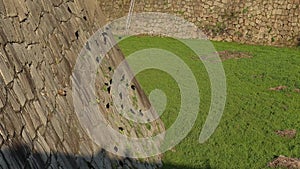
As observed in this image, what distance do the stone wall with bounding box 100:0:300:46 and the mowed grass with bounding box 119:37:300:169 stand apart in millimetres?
3622

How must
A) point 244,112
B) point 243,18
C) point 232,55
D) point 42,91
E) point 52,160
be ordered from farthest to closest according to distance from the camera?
point 243,18 < point 232,55 < point 244,112 < point 42,91 < point 52,160

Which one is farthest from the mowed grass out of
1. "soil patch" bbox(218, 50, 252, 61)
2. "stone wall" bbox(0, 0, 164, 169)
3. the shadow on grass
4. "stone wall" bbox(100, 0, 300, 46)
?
"stone wall" bbox(100, 0, 300, 46)

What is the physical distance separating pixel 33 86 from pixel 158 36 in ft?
83.2

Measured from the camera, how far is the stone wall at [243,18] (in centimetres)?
2822

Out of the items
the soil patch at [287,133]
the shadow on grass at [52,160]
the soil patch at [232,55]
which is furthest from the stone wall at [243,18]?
the shadow on grass at [52,160]

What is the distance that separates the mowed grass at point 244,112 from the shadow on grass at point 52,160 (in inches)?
86.2

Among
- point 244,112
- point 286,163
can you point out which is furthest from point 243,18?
point 286,163

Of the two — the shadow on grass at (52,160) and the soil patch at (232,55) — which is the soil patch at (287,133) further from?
the soil patch at (232,55)

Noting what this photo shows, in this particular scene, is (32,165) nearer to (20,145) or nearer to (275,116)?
(20,145)

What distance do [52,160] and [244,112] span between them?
9165 millimetres

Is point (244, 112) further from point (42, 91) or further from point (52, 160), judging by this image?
point (52, 160)

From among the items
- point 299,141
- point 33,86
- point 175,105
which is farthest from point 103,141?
point 175,105

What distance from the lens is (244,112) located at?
1408 centimetres

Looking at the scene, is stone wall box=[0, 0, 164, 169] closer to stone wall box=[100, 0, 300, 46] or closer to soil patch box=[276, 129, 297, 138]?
soil patch box=[276, 129, 297, 138]
